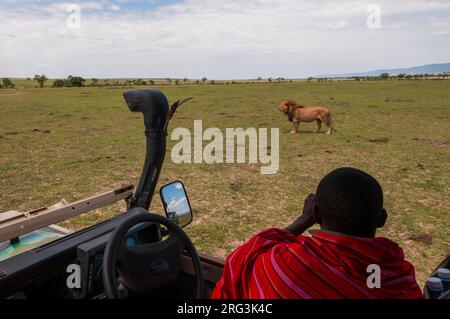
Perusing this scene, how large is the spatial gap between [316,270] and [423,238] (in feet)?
13.5

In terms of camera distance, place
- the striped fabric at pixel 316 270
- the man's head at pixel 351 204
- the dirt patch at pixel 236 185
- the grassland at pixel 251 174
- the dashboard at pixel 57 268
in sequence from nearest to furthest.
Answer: the striped fabric at pixel 316 270 < the man's head at pixel 351 204 < the dashboard at pixel 57 268 < the grassland at pixel 251 174 < the dirt patch at pixel 236 185

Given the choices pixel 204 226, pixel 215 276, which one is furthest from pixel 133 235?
pixel 204 226

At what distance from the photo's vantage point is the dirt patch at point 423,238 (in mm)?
4853

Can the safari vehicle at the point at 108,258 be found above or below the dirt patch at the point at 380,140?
above

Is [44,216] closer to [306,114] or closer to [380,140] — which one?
[380,140]

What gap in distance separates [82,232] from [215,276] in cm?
76

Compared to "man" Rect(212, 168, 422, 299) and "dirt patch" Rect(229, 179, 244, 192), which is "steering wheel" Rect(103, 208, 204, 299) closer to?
"man" Rect(212, 168, 422, 299)

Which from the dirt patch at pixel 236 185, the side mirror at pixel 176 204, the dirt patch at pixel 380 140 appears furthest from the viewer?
the dirt patch at pixel 380 140

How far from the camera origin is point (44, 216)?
2.25m

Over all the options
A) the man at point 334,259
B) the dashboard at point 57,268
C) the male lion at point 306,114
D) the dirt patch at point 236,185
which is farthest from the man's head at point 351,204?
the male lion at point 306,114

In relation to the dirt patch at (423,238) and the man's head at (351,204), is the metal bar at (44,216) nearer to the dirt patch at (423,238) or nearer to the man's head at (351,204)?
the man's head at (351,204)

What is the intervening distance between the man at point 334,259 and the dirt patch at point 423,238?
12.1 feet
